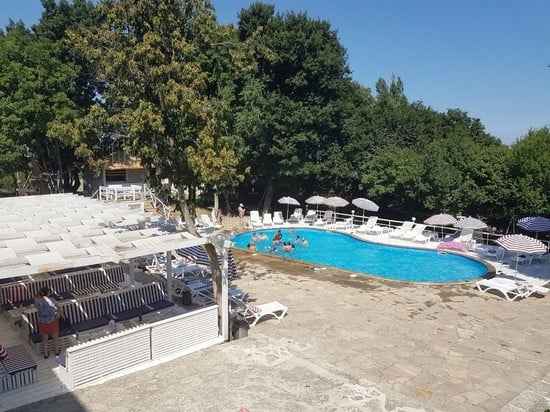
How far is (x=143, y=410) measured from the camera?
800 centimetres

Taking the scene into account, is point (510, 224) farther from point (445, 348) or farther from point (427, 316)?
point (445, 348)

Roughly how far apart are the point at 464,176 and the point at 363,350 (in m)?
20.7

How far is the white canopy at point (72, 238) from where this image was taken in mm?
8539

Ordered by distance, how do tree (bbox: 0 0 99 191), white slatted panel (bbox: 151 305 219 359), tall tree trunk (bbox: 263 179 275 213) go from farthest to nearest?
1. tall tree trunk (bbox: 263 179 275 213)
2. tree (bbox: 0 0 99 191)
3. white slatted panel (bbox: 151 305 219 359)

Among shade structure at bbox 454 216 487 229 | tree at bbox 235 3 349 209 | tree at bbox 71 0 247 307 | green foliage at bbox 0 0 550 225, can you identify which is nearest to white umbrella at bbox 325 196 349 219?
green foliage at bbox 0 0 550 225

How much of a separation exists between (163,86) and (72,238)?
4.01 m

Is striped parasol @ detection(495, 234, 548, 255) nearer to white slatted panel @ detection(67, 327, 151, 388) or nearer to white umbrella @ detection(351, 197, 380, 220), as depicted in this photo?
white umbrella @ detection(351, 197, 380, 220)

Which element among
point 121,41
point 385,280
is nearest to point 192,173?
point 121,41

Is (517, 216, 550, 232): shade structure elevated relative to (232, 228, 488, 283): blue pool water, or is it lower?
elevated

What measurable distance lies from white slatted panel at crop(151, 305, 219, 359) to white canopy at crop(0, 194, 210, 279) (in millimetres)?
1672

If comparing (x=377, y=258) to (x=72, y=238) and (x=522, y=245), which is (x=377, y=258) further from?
(x=72, y=238)

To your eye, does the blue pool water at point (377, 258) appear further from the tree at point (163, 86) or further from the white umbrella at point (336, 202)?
the tree at point (163, 86)

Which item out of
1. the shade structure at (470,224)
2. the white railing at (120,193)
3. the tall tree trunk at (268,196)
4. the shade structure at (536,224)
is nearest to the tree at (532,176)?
the shade structure at (536,224)

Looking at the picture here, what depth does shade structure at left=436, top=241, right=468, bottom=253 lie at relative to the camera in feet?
75.5
